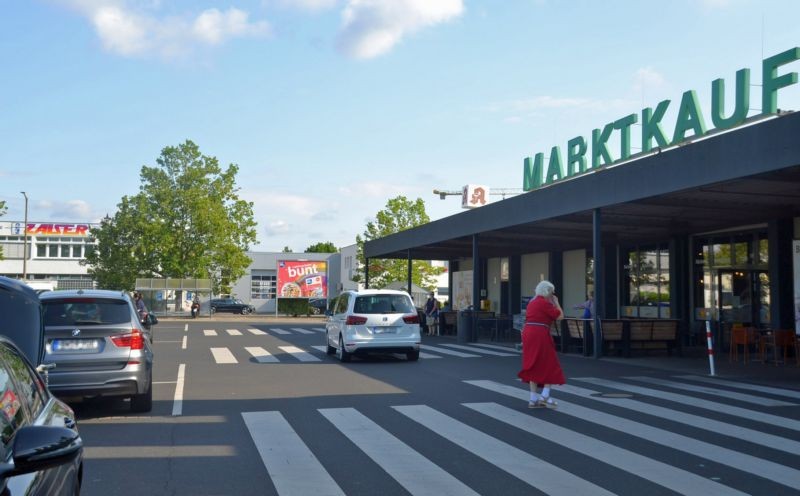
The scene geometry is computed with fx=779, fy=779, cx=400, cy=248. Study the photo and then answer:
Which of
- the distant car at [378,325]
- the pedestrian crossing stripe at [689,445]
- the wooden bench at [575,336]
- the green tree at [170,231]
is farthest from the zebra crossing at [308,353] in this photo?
the green tree at [170,231]

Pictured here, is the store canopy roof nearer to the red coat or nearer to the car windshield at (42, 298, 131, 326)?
the red coat

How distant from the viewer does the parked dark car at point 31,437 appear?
2.92 meters

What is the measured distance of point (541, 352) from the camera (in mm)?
10922

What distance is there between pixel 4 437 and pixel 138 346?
→ 7.26 m

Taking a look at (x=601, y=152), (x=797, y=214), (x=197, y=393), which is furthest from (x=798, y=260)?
(x=197, y=393)

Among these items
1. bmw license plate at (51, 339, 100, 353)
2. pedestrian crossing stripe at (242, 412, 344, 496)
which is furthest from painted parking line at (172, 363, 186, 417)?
bmw license plate at (51, 339, 100, 353)

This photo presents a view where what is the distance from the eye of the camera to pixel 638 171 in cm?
1695

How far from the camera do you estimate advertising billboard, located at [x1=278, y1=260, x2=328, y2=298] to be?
5934 centimetres

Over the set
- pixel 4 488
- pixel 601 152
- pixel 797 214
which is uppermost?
pixel 601 152

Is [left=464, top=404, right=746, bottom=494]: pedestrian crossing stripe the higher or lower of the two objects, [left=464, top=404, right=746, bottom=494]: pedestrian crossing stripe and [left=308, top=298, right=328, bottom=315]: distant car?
the lower

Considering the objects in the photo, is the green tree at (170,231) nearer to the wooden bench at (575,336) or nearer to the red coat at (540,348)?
the wooden bench at (575,336)

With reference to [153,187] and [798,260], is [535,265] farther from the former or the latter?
[153,187]

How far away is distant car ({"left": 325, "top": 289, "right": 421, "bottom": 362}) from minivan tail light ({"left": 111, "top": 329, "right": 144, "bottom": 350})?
788cm

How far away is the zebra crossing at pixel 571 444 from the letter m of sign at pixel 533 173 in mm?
16666
